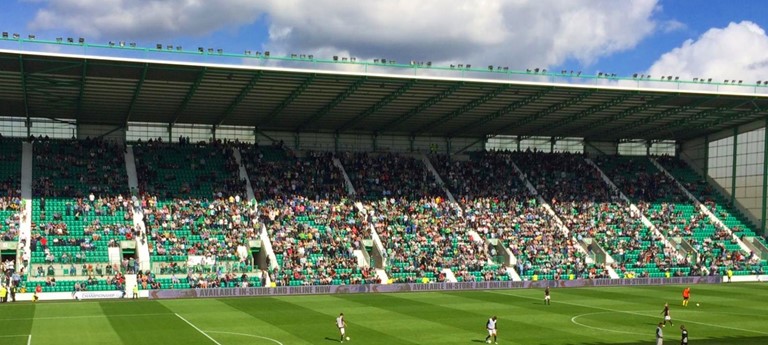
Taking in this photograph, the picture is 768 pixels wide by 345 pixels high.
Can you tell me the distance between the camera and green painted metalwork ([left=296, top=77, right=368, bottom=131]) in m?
60.6

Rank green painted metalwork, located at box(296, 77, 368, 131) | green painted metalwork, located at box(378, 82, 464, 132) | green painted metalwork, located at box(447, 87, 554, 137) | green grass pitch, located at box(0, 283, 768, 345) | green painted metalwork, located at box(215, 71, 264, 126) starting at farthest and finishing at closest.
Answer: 1. green painted metalwork, located at box(447, 87, 554, 137)
2. green painted metalwork, located at box(378, 82, 464, 132)
3. green painted metalwork, located at box(296, 77, 368, 131)
4. green painted metalwork, located at box(215, 71, 264, 126)
5. green grass pitch, located at box(0, 283, 768, 345)

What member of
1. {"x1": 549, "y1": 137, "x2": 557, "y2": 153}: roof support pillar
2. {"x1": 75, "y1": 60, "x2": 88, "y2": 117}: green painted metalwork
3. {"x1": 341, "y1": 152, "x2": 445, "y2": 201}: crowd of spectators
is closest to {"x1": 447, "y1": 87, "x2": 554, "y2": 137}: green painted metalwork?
{"x1": 341, "y1": 152, "x2": 445, "y2": 201}: crowd of spectators

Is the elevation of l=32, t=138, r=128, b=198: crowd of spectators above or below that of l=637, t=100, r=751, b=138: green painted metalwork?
below

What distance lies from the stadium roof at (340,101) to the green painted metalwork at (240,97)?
4.3 inches

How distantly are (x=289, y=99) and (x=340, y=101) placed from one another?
413cm

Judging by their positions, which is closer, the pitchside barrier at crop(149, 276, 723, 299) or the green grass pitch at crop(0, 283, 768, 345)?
the green grass pitch at crop(0, 283, 768, 345)

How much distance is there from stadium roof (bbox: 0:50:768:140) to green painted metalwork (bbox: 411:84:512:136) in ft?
0.35

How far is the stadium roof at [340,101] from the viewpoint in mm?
55844

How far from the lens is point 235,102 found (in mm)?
65250

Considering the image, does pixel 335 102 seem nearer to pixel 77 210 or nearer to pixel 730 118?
pixel 77 210

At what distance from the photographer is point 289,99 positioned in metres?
65.0

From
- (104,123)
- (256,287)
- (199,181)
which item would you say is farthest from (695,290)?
(104,123)

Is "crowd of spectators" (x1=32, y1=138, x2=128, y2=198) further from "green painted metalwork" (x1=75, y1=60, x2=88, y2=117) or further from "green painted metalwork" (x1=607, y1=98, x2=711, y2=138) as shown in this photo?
"green painted metalwork" (x1=607, y1=98, x2=711, y2=138)

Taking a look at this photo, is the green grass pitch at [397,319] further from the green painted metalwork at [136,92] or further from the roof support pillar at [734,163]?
the roof support pillar at [734,163]
